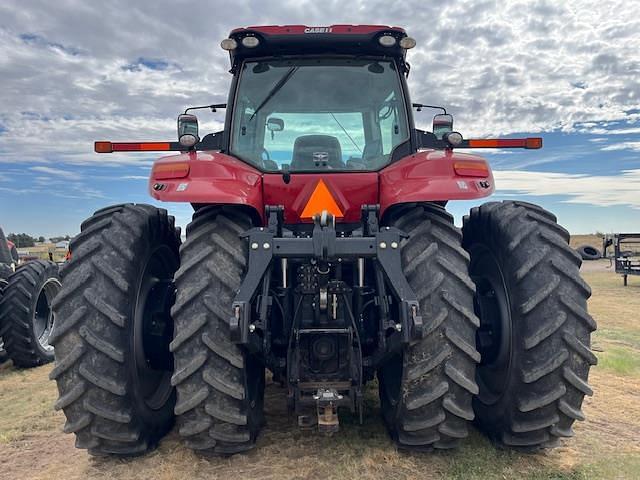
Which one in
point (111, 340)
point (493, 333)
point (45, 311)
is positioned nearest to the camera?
point (111, 340)

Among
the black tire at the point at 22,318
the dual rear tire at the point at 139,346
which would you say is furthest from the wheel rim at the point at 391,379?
the black tire at the point at 22,318

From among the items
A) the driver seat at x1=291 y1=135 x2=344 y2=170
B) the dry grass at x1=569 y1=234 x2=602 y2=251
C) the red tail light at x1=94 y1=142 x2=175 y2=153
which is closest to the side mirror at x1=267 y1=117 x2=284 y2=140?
the driver seat at x1=291 y1=135 x2=344 y2=170

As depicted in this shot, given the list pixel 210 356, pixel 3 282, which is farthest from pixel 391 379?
pixel 3 282

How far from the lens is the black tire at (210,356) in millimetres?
2945

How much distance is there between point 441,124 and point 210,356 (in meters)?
2.81

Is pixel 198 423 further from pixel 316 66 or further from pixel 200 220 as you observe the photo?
pixel 316 66

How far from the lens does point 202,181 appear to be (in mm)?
3139

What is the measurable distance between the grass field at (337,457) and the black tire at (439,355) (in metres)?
0.23

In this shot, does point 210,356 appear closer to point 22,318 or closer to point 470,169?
point 470,169

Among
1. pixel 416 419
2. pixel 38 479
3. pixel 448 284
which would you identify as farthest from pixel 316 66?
pixel 38 479

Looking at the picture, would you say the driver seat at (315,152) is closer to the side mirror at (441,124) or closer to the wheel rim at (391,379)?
the side mirror at (441,124)

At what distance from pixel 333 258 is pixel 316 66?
1655 millimetres

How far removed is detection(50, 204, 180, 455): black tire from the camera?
3.07 meters

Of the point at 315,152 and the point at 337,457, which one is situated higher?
the point at 315,152
